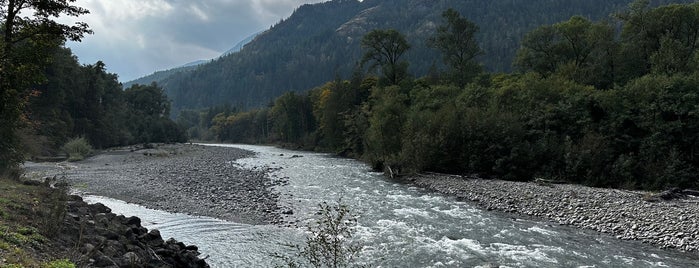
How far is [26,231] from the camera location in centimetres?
930

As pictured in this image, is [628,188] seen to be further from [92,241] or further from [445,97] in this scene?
[92,241]

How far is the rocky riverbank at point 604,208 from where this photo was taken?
15.7 metres

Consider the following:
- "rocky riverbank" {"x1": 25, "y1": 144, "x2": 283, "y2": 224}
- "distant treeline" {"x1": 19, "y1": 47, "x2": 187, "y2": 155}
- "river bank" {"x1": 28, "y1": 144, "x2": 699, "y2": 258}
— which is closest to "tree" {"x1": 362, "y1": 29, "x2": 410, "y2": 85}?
"river bank" {"x1": 28, "y1": 144, "x2": 699, "y2": 258}

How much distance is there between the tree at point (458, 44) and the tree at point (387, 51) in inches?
221

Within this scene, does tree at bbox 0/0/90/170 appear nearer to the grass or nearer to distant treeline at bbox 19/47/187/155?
the grass

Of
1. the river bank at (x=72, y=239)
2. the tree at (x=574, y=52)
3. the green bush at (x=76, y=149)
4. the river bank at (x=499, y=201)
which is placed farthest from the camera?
the green bush at (x=76, y=149)

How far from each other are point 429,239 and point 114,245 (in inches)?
435

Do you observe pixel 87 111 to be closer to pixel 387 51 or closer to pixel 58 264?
pixel 387 51

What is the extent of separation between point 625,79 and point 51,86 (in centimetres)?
7914

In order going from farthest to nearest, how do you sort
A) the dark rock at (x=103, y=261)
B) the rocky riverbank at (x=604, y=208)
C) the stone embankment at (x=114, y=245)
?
the rocky riverbank at (x=604, y=208) → the stone embankment at (x=114, y=245) → the dark rock at (x=103, y=261)

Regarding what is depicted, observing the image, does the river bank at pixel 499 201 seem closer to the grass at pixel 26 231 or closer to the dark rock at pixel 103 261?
the grass at pixel 26 231

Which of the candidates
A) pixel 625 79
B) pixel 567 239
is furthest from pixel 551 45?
pixel 567 239

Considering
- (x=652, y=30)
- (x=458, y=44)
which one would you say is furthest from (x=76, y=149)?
(x=652, y=30)

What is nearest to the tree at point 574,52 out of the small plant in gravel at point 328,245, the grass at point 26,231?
the small plant in gravel at point 328,245
